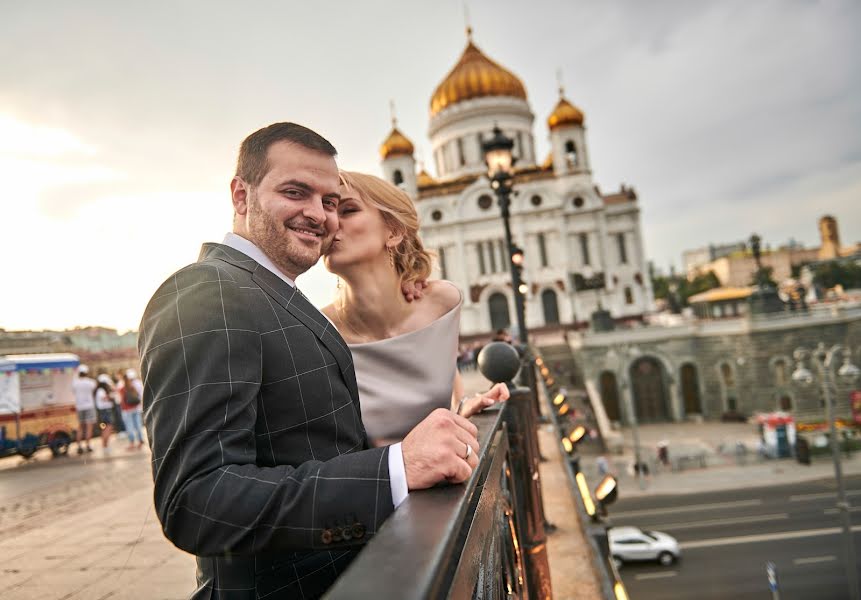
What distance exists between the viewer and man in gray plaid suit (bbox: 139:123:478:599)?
1029mm

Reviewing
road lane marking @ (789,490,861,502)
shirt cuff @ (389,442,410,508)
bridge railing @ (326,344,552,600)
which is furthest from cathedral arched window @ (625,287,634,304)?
shirt cuff @ (389,442,410,508)

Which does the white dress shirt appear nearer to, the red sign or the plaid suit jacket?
the plaid suit jacket

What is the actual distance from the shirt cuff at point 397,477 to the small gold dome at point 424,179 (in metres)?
37.9

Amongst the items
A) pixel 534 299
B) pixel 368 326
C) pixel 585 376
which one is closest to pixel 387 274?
pixel 368 326

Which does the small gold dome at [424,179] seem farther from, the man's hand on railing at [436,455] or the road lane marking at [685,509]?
the man's hand on railing at [436,455]

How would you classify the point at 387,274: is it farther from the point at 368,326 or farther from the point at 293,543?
the point at 293,543

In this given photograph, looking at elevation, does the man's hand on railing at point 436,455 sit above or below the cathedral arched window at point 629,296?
below

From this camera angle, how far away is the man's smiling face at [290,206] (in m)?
1.37

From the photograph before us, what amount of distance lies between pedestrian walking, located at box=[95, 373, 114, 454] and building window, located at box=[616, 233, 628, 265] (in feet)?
126

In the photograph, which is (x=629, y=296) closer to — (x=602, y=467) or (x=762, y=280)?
(x=762, y=280)

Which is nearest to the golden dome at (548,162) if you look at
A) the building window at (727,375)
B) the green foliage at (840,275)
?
the building window at (727,375)

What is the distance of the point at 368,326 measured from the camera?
2449mm

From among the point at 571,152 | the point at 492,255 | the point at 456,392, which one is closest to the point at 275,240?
the point at 456,392

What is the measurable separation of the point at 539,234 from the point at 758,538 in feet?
78.2
